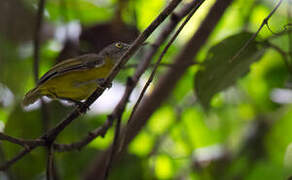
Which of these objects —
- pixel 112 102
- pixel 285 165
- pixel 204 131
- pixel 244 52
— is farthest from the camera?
pixel 204 131

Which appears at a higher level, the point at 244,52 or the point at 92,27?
the point at 92,27

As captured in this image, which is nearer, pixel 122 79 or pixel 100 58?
pixel 100 58

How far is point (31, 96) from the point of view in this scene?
2586 mm

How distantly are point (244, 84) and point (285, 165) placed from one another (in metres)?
1.04

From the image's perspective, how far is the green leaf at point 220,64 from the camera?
2.50m

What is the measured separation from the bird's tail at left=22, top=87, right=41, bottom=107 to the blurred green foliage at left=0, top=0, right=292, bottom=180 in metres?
0.30

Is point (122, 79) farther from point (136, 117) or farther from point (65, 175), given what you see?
point (65, 175)

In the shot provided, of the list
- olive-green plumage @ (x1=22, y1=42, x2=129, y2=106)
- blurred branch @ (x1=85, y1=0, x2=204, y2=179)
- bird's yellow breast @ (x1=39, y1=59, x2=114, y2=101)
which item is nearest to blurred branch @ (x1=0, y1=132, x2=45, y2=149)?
blurred branch @ (x1=85, y1=0, x2=204, y2=179)

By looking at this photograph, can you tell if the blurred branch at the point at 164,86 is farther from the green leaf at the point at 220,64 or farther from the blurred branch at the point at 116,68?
the blurred branch at the point at 116,68

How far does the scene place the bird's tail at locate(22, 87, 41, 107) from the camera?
2.46 m

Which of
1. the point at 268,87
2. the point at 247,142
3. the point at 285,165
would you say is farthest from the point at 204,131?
the point at 285,165

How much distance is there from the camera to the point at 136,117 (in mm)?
3133

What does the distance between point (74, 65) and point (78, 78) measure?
0.17 metres

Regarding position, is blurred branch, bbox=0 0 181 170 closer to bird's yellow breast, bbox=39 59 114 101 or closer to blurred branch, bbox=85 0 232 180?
bird's yellow breast, bbox=39 59 114 101
